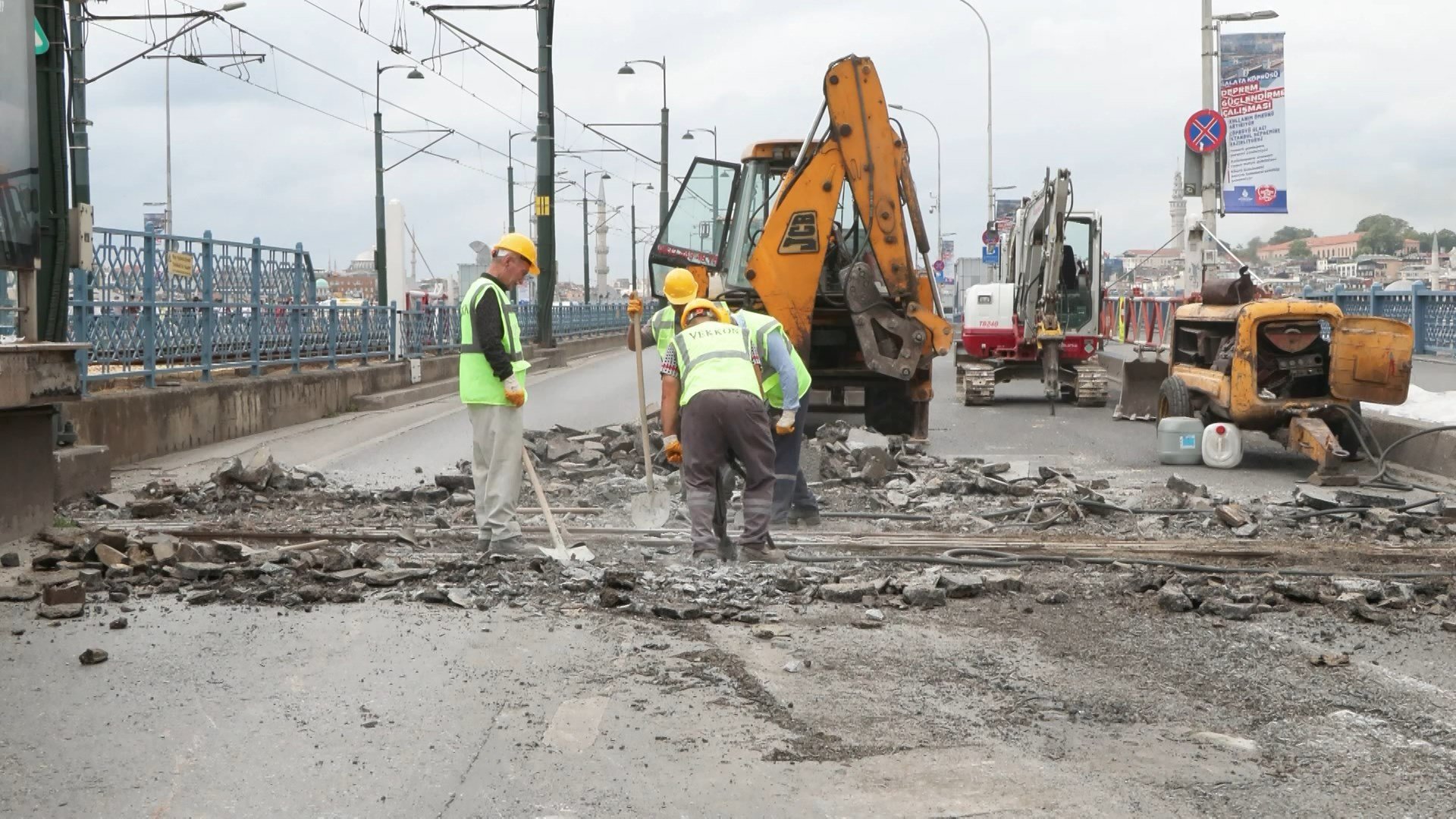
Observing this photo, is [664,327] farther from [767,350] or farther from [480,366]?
[480,366]

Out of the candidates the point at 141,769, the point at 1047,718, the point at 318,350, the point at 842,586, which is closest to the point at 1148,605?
the point at 842,586

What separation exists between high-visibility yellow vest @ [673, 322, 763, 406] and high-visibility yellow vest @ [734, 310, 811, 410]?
1.17 feet

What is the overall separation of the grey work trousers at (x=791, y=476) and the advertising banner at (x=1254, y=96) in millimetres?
14128

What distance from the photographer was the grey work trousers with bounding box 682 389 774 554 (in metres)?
8.42

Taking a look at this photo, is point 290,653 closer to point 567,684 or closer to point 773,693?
point 567,684

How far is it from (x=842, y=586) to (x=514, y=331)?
8.69 ft

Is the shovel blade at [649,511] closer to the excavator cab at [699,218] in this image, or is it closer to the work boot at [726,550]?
the work boot at [726,550]

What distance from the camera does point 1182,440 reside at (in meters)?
13.9

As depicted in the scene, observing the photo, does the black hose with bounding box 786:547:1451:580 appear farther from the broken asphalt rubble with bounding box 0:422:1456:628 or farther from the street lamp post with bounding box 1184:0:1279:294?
the street lamp post with bounding box 1184:0:1279:294

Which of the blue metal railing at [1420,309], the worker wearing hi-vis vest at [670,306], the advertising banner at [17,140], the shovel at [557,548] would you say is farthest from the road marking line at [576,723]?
the blue metal railing at [1420,309]

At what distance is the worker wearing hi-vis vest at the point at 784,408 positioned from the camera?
356 inches

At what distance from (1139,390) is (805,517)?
10.3 m

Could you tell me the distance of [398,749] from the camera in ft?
16.3

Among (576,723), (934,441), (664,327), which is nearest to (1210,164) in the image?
(934,441)
